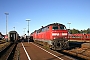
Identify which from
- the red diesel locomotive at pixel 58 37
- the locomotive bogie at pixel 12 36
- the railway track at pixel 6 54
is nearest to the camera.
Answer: the railway track at pixel 6 54

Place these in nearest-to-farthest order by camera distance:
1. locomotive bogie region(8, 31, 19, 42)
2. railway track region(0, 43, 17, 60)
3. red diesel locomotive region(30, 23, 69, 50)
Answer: railway track region(0, 43, 17, 60), red diesel locomotive region(30, 23, 69, 50), locomotive bogie region(8, 31, 19, 42)

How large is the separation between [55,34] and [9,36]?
27.2 metres

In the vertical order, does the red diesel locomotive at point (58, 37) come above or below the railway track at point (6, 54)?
above

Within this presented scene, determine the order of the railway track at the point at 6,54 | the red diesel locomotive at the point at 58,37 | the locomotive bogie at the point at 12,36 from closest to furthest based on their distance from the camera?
the railway track at the point at 6,54 → the red diesel locomotive at the point at 58,37 → the locomotive bogie at the point at 12,36

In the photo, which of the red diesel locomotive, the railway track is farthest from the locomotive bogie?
the red diesel locomotive

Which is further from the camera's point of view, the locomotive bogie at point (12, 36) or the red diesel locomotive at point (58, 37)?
the locomotive bogie at point (12, 36)

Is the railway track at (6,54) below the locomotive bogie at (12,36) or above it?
below

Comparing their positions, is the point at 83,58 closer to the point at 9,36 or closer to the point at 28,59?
the point at 28,59

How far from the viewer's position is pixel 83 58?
1501 centimetres

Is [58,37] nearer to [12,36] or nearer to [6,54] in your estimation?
[6,54]

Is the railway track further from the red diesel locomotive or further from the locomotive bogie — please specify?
the locomotive bogie

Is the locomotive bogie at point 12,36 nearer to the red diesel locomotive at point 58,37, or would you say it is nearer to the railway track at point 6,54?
the railway track at point 6,54

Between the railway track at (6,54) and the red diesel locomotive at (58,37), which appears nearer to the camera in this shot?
the railway track at (6,54)

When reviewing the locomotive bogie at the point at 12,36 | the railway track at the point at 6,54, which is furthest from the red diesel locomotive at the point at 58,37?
the locomotive bogie at the point at 12,36
